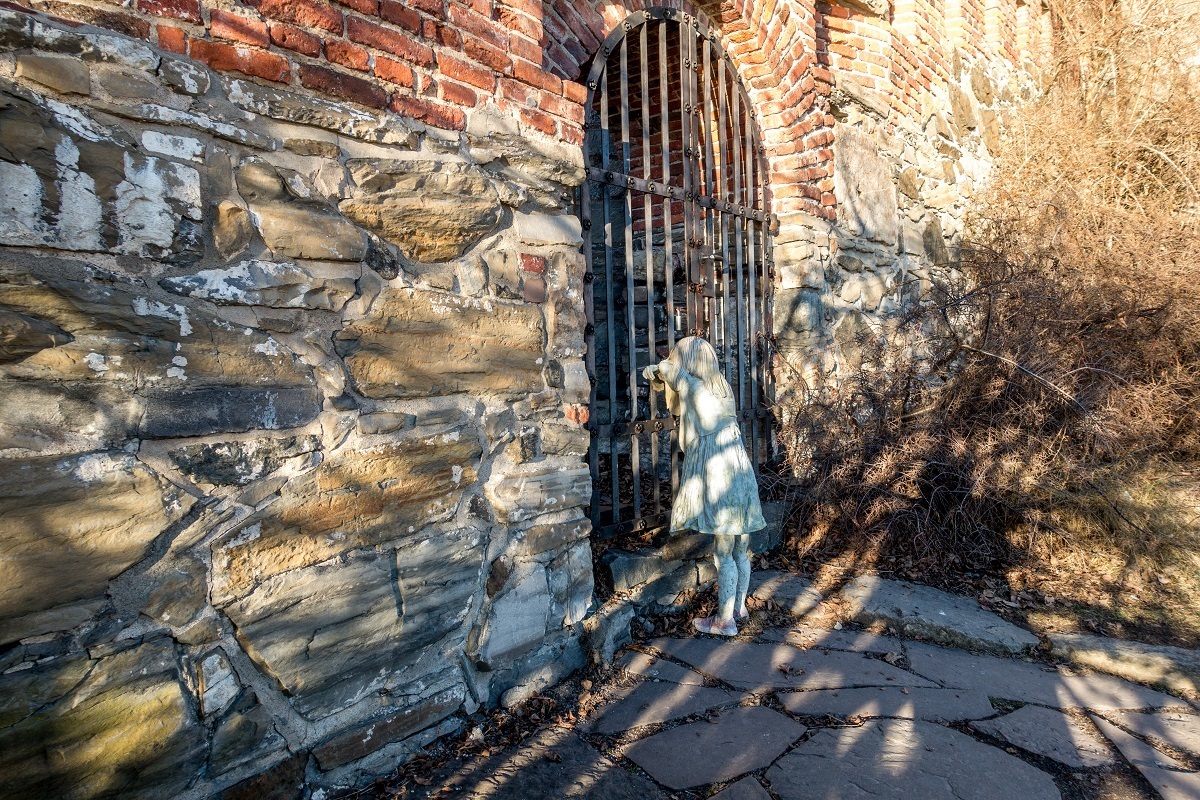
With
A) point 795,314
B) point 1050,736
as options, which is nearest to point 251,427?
point 1050,736

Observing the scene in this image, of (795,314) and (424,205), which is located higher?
(424,205)

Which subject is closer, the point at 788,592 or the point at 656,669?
the point at 656,669

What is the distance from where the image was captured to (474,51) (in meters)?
2.18

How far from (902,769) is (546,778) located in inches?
40.7

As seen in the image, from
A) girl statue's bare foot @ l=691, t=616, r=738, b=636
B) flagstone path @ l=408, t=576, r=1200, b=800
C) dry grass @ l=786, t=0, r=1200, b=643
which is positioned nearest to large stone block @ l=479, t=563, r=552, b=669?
flagstone path @ l=408, t=576, r=1200, b=800

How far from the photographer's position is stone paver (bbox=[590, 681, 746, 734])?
2.25 meters

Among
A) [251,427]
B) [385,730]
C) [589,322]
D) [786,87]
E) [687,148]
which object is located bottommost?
[385,730]

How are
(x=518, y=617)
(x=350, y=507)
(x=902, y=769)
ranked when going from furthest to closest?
(x=518, y=617), (x=902, y=769), (x=350, y=507)

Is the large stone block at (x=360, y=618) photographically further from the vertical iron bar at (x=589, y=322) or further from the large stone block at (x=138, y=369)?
the vertical iron bar at (x=589, y=322)

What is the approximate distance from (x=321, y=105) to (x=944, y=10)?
6341mm

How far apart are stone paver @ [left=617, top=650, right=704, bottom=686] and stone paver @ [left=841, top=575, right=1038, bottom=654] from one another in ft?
3.38

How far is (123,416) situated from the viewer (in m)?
1.46

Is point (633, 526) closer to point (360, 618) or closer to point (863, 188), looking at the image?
point (360, 618)

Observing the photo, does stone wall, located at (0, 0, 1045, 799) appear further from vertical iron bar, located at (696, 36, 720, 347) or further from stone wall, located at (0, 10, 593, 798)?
vertical iron bar, located at (696, 36, 720, 347)
